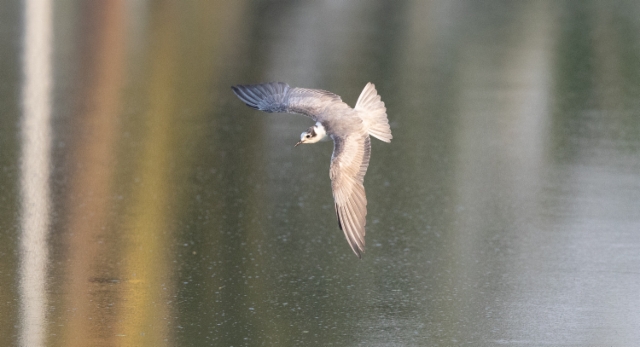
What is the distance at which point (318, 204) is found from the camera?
1159cm

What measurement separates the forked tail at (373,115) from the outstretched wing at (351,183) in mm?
133

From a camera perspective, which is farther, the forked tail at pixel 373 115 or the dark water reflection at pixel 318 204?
the dark water reflection at pixel 318 204

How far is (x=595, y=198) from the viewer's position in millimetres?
11969

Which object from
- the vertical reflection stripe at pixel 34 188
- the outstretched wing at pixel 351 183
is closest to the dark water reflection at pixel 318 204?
the vertical reflection stripe at pixel 34 188

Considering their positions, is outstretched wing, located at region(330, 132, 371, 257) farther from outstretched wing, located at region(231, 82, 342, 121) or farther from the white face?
outstretched wing, located at region(231, 82, 342, 121)

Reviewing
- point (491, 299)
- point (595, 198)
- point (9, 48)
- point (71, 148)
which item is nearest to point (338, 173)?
point (491, 299)

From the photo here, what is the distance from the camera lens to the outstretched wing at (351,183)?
7160 mm

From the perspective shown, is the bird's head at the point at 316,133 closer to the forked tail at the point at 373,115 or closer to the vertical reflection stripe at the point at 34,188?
the forked tail at the point at 373,115

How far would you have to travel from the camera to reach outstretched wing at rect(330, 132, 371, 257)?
716cm

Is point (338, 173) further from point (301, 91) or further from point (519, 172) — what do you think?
point (519, 172)

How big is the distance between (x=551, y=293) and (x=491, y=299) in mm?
511

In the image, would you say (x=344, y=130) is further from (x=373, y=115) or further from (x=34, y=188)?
(x=34, y=188)

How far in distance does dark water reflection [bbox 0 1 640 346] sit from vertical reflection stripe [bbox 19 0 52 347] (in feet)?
0.14

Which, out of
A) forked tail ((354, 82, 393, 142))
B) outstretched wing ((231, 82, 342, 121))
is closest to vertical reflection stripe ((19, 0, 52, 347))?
outstretched wing ((231, 82, 342, 121))
